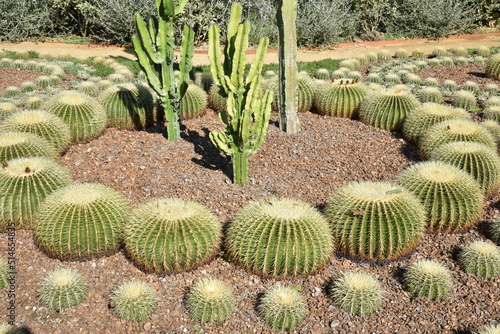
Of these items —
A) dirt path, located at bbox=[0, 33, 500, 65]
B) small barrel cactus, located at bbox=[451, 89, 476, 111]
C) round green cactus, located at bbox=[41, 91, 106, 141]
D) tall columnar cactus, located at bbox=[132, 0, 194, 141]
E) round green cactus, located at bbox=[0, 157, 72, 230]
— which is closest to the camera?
round green cactus, located at bbox=[0, 157, 72, 230]

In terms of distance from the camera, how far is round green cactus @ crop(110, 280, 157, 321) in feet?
14.3

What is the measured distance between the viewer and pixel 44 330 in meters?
4.23

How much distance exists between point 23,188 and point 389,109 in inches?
215

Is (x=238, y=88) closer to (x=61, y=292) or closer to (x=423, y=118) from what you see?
(x=61, y=292)

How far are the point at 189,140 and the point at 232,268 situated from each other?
3192mm

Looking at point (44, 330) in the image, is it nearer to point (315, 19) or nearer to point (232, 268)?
point (232, 268)

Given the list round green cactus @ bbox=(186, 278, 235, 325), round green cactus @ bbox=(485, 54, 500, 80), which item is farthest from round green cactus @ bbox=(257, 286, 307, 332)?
round green cactus @ bbox=(485, 54, 500, 80)

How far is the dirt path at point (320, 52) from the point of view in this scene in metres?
15.5

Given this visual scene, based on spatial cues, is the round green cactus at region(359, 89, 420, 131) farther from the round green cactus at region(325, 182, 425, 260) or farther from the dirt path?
the dirt path

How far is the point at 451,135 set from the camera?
6.93m

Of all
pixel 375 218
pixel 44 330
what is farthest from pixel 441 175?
pixel 44 330

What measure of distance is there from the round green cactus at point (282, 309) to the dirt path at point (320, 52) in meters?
11.0

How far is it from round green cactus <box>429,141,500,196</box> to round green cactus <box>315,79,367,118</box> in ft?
7.95

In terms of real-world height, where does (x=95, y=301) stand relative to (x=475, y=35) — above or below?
below
